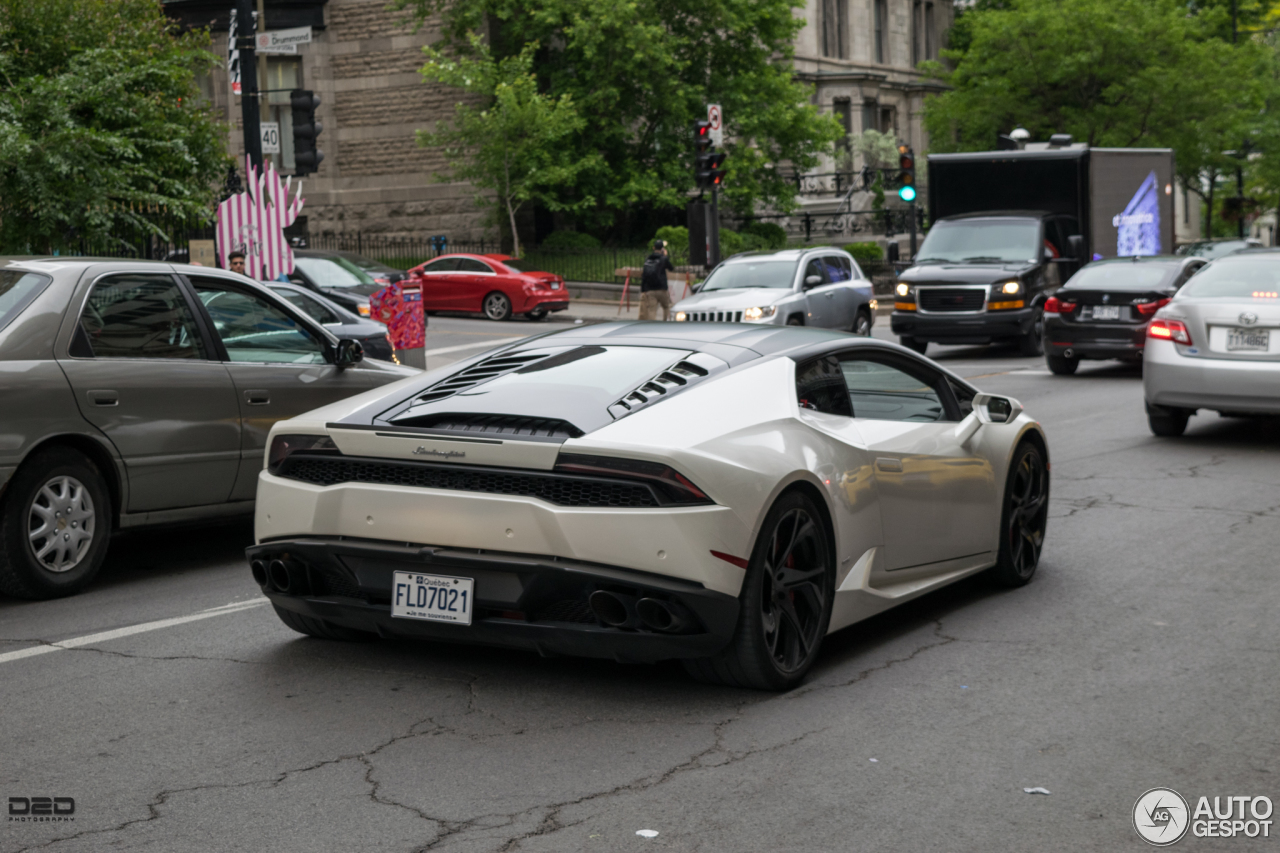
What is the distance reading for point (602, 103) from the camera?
38.2m

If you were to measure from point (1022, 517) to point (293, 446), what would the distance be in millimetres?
3699

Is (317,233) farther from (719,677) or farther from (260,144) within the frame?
(719,677)

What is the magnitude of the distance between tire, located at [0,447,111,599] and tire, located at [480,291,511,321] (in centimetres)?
2607

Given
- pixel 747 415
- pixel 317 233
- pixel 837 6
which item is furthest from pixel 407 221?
pixel 747 415

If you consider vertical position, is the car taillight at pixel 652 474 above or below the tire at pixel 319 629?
above

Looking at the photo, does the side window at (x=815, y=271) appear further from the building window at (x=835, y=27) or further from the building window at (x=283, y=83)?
the building window at (x=835, y=27)

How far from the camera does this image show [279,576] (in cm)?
569

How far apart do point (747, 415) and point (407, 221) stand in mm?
38440

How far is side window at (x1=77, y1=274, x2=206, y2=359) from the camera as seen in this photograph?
7.59 metres

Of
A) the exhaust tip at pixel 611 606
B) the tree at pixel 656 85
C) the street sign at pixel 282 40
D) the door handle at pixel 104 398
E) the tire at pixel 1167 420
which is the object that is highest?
the tree at pixel 656 85

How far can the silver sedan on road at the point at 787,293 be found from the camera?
70.9ft

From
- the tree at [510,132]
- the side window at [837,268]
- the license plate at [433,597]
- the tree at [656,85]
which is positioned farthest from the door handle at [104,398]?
the tree at [656,85]

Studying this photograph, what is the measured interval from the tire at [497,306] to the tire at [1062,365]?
53.0 ft

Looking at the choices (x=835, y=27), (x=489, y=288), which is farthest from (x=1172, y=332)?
(x=835, y=27)
